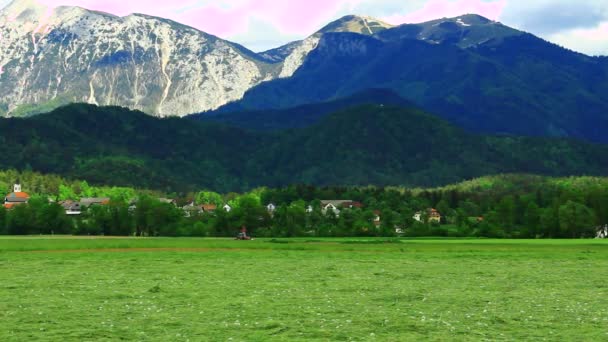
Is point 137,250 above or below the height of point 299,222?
below

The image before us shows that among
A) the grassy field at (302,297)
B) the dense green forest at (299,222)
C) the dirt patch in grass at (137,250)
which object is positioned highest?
the dense green forest at (299,222)

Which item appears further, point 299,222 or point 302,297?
point 299,222

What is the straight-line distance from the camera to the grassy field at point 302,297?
4175cm

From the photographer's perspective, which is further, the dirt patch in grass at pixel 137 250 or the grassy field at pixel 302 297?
the dirt patch in grass at pixel 137 250

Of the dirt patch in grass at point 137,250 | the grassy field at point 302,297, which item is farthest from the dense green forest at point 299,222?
the grassy field at point 302,297

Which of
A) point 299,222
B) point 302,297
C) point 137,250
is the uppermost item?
point 299,222

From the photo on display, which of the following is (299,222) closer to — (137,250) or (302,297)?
(137,250)

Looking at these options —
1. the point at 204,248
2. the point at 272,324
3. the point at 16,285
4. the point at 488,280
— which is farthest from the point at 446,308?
the point at 204,248

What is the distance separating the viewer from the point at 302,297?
55.5 meters

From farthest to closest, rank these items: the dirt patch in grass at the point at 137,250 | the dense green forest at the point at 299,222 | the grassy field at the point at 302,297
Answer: the dense green forest at the point at 299,222 < the dirt patch in grass at the point at 137,250 < the grassy field at the point at 302,297

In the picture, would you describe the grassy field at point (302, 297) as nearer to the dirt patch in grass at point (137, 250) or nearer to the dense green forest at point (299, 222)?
the dirt patch in grass at point (137, 250)

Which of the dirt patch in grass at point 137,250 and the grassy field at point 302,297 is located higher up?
the dirt patch in grass at point 137,250

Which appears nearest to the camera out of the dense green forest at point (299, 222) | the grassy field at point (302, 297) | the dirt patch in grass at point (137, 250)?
the grassy field at point (302, 297)

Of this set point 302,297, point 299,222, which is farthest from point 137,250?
point 299,222
